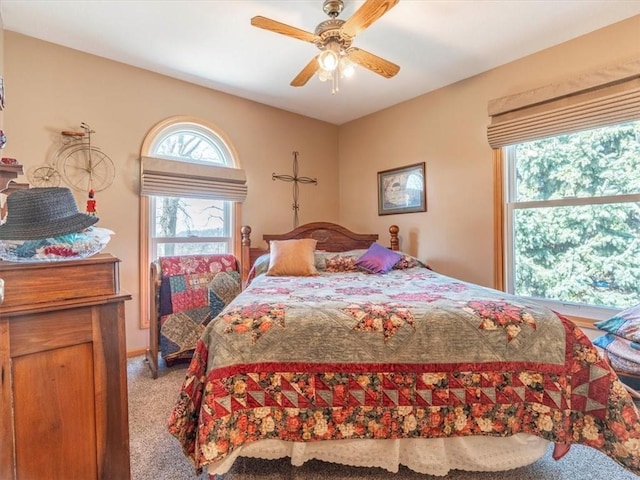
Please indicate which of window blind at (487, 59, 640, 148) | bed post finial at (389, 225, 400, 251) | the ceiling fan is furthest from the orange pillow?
window blind at (487, 59, 640, 148)

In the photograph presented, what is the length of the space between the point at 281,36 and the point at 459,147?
194cm

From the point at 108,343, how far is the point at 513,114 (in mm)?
3237

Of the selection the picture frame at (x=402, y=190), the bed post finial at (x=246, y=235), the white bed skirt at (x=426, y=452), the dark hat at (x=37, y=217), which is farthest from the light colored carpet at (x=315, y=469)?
the picture frame at (x=402, y=190)

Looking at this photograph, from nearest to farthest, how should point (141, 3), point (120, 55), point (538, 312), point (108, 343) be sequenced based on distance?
point (108, 343), point (538, 312), point (141, 3), point (120, 55)

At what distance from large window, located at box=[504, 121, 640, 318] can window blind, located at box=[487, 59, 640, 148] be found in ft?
0.43

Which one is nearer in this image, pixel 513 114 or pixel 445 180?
pixel 513 114

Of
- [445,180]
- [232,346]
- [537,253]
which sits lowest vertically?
[232,346]

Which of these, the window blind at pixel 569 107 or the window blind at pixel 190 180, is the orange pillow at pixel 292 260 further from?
the window blind at pixel 569 107

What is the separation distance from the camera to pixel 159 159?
9.44 ft

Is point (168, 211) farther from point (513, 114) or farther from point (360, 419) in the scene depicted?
point (513, 114)

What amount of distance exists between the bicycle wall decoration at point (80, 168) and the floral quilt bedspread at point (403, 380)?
198 cm

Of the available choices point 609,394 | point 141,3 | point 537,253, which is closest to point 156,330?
point 141,3

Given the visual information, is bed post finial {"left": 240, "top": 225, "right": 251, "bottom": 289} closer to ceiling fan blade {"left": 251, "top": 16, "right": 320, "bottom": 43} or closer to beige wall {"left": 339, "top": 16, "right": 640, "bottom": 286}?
beige wall {"left": 339, "top": 16, "right": 640, "bottom": 286}

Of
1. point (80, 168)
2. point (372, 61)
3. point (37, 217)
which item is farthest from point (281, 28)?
point (80, 168)
